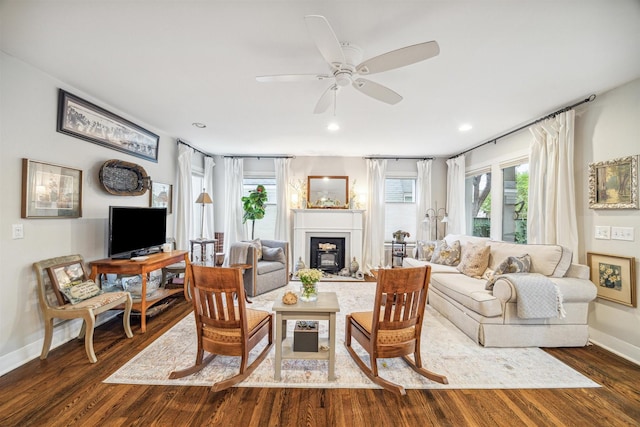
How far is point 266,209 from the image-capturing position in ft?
19.9

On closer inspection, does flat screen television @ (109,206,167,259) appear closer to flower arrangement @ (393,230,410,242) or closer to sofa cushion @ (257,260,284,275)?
sofa cushion @ (257,260,284,275)

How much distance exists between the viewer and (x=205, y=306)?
2066 mm

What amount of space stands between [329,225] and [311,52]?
12.9 ft

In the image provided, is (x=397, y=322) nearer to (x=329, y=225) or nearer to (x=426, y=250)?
(x=426, y=250)

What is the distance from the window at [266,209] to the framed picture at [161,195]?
5.72 ft

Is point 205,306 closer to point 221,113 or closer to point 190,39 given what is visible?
point 190,39

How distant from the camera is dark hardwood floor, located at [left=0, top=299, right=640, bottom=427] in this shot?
1697mm

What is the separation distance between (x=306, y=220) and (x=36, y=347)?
4.16 meters

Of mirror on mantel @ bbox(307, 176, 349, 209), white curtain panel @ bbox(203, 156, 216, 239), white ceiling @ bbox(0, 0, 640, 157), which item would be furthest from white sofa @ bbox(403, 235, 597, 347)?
white curtain panel @ bbox(203, 156, 216, 239)

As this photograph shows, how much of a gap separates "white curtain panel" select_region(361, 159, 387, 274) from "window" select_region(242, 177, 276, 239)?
7.09 feet

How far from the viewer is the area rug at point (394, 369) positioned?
2.07m

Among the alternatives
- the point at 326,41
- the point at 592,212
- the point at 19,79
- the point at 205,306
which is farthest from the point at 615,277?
the point at 19,79

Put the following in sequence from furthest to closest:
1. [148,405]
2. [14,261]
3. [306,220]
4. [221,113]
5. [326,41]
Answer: [306,220] < [221,113] < [14,261] < [148,405] < [326,41]

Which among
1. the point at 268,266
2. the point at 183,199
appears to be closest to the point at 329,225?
A: the point at 268,266
